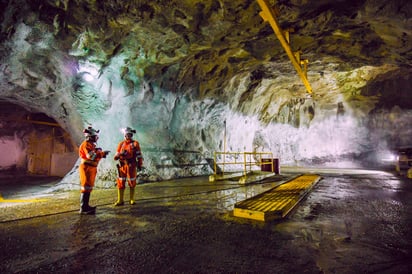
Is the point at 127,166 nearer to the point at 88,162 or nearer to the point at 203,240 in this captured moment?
the point at 88,162

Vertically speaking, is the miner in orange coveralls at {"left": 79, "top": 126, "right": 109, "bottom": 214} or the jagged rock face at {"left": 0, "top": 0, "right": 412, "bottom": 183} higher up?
the jagged rock face at {"left": 0, "top": 0, "right": 412, "bottom": 183}

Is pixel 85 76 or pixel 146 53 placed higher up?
pixel 146 53

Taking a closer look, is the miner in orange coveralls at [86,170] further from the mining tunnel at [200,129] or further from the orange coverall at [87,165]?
the mining tunnel at [200,129]

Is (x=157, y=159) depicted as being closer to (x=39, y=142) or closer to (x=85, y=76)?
(x=85, y=76)

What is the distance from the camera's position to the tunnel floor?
211cm

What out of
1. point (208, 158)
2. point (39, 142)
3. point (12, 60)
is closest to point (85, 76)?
point (12, 60)

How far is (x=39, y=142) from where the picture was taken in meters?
15.0

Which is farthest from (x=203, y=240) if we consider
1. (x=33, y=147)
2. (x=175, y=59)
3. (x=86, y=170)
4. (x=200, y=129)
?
(x=33, y=147)

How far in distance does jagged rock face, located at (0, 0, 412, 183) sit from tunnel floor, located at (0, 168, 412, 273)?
14.7 feet

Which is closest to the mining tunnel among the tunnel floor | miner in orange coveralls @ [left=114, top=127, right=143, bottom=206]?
the tunnel floor

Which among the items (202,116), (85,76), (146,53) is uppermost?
(146,53)

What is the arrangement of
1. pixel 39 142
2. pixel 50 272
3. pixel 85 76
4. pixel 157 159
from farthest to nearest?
pixel 39 142 < pixel 157 159 < pixel 85 76 < pixel 50 272

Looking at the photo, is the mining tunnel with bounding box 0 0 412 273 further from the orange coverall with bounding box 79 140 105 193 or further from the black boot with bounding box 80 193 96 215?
the orange coverall with bounding box 79 140 105 193

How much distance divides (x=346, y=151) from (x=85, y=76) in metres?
19.0
